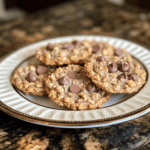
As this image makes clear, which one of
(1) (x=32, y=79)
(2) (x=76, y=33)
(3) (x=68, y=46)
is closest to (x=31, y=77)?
(1) (x=32, y=79)

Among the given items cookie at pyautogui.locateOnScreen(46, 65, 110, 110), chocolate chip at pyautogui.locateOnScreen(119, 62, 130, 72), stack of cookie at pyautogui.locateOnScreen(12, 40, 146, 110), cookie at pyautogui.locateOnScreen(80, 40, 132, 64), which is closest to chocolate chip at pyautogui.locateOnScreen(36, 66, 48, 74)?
stack of cookie at pyautogui.locateOnScreen(12, 40, 146, 110)

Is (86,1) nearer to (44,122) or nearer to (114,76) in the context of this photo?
(114,76)

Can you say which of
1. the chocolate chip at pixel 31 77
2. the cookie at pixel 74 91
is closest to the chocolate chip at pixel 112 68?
the cookie at pixel 74 91

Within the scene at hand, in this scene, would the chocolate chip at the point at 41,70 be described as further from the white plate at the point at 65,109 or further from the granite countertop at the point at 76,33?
the granite countertop at the point at 76,33

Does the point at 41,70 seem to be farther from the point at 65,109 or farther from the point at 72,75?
the point at 65,109

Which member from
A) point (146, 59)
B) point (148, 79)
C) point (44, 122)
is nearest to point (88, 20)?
point (146, 59)

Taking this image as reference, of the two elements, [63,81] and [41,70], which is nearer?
[63,81]

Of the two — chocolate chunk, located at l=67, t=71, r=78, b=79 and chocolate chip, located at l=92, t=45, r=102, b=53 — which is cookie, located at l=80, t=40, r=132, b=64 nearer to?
chocolate chip, located at l=92, t=45, r=102, b=53
